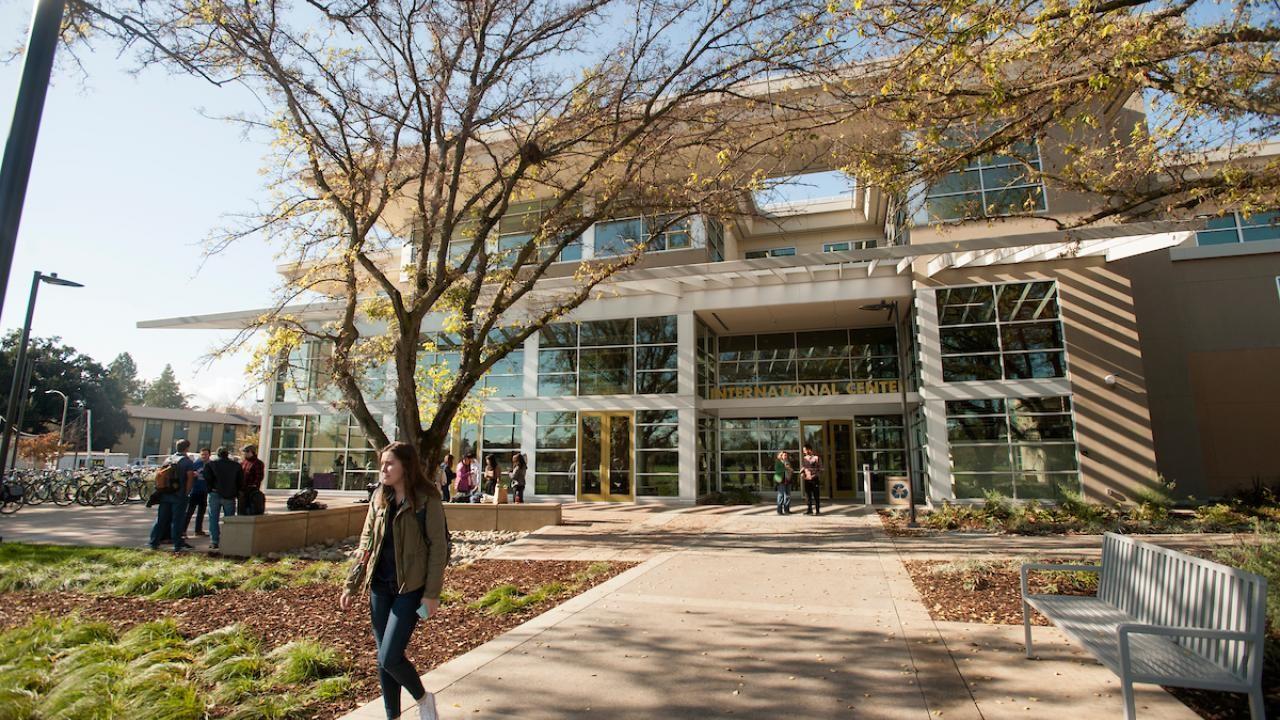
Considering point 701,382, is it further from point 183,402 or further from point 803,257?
point 183,402

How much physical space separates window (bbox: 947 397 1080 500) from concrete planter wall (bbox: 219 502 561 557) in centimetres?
1072

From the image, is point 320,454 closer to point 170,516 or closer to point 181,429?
point 170,516

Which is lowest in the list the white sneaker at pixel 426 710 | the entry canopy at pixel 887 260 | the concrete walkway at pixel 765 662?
the concrete walkway at pixel 765 662

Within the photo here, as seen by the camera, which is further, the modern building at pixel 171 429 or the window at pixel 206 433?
the window at pixel 206 433

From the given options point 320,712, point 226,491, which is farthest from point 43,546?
point 320,712

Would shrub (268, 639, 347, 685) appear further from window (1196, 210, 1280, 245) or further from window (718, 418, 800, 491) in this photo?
window (1196, 210, 1280, 245)

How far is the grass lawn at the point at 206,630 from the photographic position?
379cm

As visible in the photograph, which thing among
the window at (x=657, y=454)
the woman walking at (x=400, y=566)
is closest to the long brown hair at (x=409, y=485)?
the woman walking at (x=400, y=566)

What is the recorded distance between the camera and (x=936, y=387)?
17203 mm

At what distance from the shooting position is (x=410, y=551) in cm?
343

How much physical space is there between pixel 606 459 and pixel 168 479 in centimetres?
1217

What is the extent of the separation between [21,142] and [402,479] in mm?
2618

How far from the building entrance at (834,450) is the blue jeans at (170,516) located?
710 inches

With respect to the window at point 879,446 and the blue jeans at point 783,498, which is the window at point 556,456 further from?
the window at point 879,446
